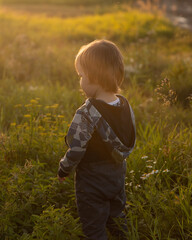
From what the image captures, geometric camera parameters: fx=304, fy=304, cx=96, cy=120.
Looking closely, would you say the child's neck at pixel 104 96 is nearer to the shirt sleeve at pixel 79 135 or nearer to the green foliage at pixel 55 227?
the shirt sleeve at pixel 79 135

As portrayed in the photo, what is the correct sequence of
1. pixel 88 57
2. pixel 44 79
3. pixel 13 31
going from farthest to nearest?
pixel 13 31 → pixel 44 79 → pixel 88 57

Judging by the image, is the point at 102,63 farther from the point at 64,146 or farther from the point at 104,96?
the point at 64,146

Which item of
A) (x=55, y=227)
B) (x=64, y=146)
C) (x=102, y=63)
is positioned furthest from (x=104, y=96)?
(x=64, y=146)

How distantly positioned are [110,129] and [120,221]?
29.8 inches

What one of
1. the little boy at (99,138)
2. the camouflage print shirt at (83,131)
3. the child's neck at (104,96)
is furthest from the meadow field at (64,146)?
the child's neck at (104,96)

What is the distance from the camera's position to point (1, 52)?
6738 mm

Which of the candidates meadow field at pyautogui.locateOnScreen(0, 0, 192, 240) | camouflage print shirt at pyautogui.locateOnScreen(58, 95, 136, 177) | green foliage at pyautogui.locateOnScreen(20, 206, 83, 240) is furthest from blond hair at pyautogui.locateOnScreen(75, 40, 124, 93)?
green foliage at pyautogui.locateOnScreen(20, 206, 83, 240)

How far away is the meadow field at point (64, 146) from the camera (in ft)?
7.63

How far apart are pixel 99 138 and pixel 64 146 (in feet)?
3.47

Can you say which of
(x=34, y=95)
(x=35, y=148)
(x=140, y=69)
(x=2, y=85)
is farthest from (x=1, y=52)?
(x=35, y=148)

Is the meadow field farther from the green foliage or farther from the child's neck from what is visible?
the child's neck

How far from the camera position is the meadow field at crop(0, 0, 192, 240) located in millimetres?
2324

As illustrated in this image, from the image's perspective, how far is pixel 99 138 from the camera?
6.86 ft

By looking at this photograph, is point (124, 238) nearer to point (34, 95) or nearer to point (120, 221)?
point (120, 221)
